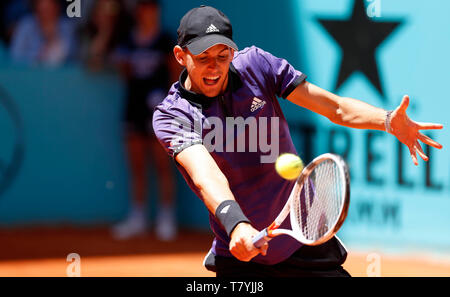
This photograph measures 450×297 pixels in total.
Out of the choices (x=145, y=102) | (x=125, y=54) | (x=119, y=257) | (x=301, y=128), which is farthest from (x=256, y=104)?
(x=125, y=54)

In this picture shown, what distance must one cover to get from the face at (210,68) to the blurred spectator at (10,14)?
17.7 feet

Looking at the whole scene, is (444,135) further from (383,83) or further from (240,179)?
(240,179)

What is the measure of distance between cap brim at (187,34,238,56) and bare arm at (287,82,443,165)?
46cm

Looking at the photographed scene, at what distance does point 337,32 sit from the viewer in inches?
285

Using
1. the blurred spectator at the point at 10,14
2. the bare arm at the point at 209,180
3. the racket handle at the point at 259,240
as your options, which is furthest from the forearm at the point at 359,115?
the blurred spectator at the point at 10,14

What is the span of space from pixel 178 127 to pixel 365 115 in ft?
2.73

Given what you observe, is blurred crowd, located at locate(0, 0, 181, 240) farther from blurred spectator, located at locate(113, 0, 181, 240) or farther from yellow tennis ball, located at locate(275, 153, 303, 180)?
yellow tennis ball, located at locate(275, 153, 303, 180)

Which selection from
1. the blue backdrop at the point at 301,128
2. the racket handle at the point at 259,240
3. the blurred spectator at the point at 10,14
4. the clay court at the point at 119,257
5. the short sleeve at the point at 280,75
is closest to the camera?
the racket handle at the point at 259,240

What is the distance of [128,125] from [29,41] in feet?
4.62

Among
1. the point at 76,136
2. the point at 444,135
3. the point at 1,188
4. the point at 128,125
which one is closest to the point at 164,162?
the point at 128,125

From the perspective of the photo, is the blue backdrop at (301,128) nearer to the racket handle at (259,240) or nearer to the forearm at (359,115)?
the forearm at (359,115)

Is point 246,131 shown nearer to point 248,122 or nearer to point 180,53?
point 248,122

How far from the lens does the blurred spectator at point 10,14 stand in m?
8.34

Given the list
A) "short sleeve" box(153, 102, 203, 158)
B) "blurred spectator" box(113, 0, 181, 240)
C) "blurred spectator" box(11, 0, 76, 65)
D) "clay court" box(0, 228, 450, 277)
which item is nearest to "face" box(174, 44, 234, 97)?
"short sleeve" box(153, 102, 203, 158)
